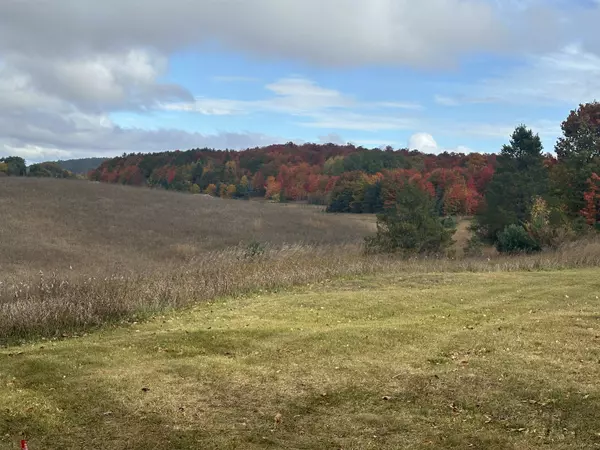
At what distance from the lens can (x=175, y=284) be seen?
51.2 ft

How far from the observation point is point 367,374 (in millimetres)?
8250

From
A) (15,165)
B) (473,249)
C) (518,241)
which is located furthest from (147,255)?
(15,165)

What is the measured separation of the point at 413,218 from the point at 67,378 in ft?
66.1

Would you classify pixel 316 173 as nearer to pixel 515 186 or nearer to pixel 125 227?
pixel 515 186

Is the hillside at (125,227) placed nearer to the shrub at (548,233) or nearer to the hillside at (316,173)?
the shrub at (548,233)

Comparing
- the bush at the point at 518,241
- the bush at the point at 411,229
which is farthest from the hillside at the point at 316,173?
the bush at the point at 411,229

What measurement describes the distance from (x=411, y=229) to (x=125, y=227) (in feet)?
69.9

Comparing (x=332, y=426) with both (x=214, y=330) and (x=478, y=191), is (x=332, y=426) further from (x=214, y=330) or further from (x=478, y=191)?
(x=478, y=191)

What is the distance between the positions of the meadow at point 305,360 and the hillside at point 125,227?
9860mm

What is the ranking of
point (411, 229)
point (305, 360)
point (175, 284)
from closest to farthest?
1. point (305, 360)
2. point (175, 284)
3. point (411, 229)

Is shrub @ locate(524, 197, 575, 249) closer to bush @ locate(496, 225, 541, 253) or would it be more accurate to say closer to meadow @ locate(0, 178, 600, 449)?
bush @ locate(496, 225, 541, 253)

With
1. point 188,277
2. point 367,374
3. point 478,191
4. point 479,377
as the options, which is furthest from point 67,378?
point 478,191

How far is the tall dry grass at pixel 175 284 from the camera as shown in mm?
11656

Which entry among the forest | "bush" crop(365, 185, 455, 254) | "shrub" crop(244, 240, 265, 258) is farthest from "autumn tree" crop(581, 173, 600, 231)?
"shrub" crop(244, 240, 265, 258)
